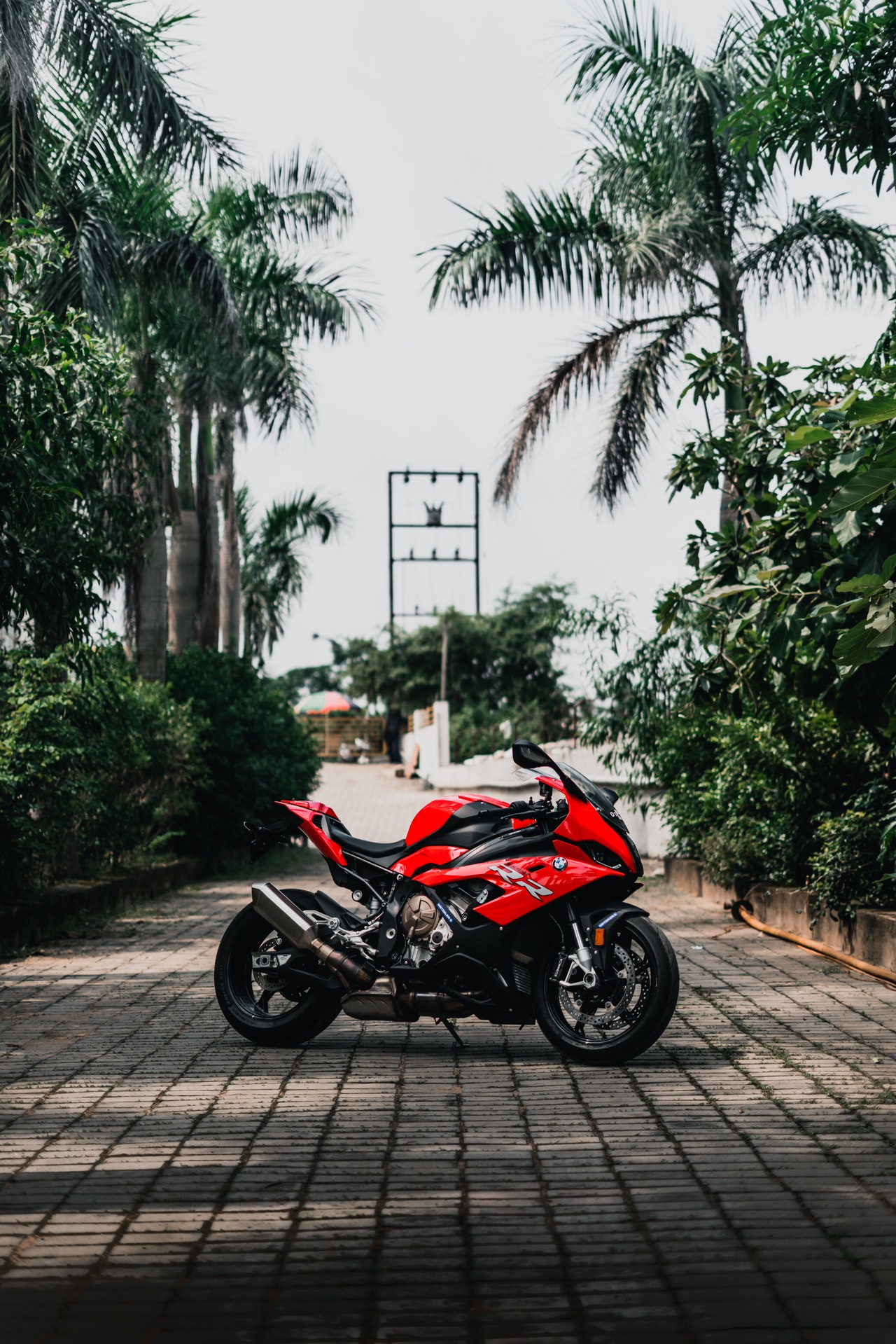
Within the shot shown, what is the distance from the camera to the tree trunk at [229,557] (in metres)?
28.4

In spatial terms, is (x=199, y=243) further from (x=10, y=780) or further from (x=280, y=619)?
(x=280, y=619)

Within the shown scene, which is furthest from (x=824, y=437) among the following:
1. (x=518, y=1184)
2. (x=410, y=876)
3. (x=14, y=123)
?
(x=14, y=123)

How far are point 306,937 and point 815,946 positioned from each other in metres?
4.83

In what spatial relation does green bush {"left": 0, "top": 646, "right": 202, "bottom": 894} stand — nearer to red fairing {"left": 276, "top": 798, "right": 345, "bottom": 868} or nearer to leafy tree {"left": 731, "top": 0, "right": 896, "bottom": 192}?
red fairing {"left": 276, "top": 798, "right": 345, "bottom": 868}

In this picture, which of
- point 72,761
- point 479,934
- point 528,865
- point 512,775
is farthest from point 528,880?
point 512,775

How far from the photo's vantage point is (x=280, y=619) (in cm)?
4153

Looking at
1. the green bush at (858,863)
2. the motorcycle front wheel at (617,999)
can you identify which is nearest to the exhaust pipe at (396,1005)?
the motorcycle front wheel at (617,999)

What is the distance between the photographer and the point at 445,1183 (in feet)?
15.5

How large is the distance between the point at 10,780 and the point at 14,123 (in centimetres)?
590

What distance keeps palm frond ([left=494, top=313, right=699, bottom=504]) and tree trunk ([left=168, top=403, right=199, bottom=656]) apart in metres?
6.06

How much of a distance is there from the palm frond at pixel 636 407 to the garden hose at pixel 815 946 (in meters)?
7.71

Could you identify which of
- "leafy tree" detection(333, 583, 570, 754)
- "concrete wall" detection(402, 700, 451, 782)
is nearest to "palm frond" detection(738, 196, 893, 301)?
"concrete wall" detection(402, 700, 451, 782)

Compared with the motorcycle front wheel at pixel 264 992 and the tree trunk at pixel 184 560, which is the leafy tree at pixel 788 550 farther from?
the tree trunk at pixel 184 560

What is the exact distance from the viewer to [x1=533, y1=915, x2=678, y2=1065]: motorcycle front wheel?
21.2 feet
